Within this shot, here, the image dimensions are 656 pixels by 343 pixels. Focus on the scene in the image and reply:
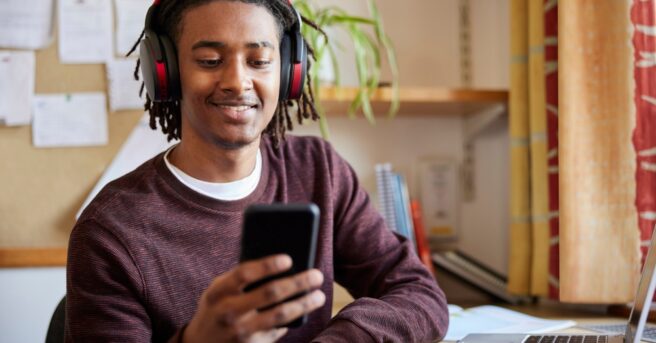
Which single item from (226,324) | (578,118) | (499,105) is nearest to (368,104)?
(499,105)

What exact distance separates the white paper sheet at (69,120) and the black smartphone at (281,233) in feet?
3.91

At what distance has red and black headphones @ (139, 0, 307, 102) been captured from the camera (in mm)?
1027

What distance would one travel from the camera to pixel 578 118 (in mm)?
1440

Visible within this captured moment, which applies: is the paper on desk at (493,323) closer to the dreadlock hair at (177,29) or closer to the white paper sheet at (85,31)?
the dreadlock hair at (177,29)

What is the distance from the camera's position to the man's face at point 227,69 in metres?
1.03

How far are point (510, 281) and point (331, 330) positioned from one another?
2.72 ft

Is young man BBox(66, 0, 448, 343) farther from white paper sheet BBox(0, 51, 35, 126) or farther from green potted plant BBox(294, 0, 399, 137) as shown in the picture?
white paper sheet BBox(0, 51, 35, 126)

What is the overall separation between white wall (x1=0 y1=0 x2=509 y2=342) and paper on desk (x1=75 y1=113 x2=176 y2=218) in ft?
1.29

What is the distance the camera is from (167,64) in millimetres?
1034

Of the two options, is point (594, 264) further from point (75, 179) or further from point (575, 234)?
point (75, 179)

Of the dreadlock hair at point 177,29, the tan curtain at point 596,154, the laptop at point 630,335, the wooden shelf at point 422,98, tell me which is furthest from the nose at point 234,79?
the tan curtain at point 596,154

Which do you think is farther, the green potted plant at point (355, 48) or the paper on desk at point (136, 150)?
the paper on desk at point (136, 150)

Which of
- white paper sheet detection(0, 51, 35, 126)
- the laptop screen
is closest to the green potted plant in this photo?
white paper sheet detection(0, 51, 35, 126)

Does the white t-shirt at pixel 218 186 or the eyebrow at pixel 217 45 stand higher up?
the eyebrow at pixel 217 45
